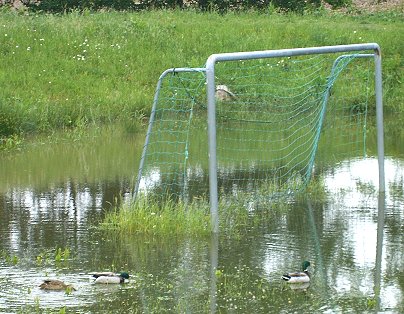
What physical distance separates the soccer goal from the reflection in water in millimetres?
652

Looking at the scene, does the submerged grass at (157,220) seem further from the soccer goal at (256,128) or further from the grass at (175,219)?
the soccer goal at (256,128)

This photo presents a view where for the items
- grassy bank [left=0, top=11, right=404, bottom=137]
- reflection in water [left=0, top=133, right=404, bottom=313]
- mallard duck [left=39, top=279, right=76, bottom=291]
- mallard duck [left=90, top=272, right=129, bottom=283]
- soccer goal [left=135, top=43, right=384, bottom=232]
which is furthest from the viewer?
grassy bank [left=0, top=11, right=404, bottom=137]

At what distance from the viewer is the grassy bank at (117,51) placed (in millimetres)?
17984

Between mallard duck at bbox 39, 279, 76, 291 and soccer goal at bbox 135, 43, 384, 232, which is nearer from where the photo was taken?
mallard duck at bbox 39, 279, 76, 291

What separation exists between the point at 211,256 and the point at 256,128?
8.14m

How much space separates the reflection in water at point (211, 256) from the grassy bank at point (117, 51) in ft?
16.4

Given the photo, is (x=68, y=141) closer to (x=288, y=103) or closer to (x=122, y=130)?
(x=122, y=130)

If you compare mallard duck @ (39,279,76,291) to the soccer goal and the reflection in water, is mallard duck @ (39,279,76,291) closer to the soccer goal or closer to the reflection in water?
the reflection in water

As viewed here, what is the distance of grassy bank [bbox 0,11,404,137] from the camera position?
17984 mm

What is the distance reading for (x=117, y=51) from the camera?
840 inches

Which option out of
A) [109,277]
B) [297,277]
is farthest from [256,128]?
[109,277]

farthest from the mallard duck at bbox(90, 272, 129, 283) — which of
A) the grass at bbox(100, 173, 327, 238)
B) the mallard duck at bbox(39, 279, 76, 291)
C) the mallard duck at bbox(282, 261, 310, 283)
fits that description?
the grass at bbox(100, 173, 327, 238)

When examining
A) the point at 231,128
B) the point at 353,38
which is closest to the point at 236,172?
the point at 231,128

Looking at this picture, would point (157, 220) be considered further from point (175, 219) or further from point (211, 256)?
point (211, 256)
